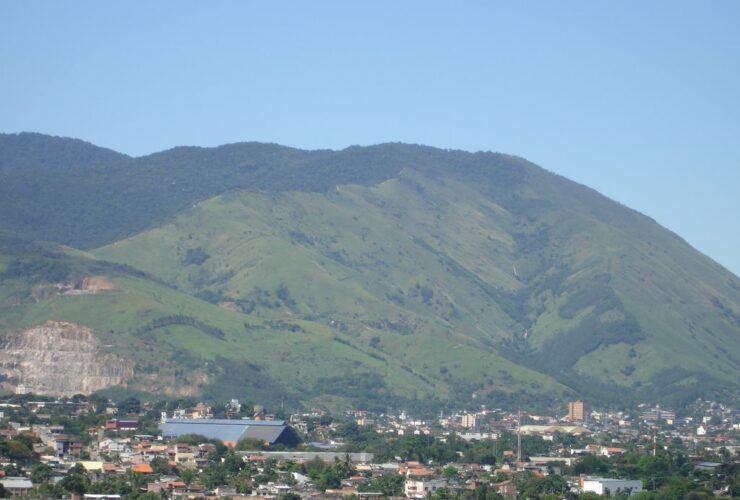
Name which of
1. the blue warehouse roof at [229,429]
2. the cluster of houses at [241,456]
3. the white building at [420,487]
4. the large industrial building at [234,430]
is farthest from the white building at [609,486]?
the blue warehouse roof at [229,429]

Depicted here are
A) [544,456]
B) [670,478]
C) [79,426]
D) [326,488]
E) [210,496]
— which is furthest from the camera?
[544,456]

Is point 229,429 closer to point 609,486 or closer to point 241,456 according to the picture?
point 241,456

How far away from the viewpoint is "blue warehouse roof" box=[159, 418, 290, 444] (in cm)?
16200

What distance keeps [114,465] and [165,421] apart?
1694 inches

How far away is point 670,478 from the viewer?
5364 inches

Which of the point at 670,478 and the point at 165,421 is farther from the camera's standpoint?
the point at 165,421

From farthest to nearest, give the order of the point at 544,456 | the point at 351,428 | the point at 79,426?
the point at 351,428, the point at 544,456, the point at 79,426

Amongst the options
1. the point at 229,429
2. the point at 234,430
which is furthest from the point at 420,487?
the point at 229,429

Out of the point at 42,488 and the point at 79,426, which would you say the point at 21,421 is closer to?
the point at 79,426

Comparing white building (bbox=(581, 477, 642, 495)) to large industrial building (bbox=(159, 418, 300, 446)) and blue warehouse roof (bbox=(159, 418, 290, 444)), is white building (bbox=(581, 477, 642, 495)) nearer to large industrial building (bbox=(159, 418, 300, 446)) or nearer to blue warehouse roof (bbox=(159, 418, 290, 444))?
large industrial building (bbox=(159, 418, 300, 446))

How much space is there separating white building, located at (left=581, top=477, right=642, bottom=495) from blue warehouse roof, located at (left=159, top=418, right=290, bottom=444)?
36661 millimetres

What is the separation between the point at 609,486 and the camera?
13200 cm

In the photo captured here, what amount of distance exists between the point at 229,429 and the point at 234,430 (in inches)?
35.2

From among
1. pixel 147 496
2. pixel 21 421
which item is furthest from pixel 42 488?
pixel 21 421
